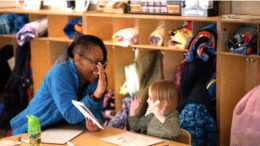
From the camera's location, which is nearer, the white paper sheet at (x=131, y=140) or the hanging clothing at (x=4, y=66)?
the white paper sheet at (x=131, y=140)

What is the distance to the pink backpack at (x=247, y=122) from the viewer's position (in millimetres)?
3215

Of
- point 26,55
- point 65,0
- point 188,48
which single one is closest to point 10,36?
point 26,55

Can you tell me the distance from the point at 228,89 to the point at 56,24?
2.26m

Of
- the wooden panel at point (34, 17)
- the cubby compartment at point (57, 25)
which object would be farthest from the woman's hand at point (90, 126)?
the wooden panel at point (34, 17)

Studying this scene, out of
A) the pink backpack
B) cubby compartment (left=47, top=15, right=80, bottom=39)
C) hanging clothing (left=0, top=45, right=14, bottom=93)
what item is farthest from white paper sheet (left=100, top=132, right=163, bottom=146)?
hanging clothing (left=0, top=45, right=14, bottom=93)

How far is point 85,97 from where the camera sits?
2816mm

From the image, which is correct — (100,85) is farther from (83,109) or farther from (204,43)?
(204,43)

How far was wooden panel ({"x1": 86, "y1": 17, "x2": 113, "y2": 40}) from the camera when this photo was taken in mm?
4387

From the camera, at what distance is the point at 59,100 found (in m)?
2.75

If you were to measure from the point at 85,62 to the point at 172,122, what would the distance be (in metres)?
0.74

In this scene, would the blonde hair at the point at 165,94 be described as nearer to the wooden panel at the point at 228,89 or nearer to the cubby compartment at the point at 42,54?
the wooden panel at the point at 228,89

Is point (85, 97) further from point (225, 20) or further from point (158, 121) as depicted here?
point (225, 20)

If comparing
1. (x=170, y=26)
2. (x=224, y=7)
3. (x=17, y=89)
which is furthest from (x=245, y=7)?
(x=17, y=89)

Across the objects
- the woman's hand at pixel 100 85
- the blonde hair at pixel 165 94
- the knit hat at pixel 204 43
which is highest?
the knit hat at pixel 204 43
